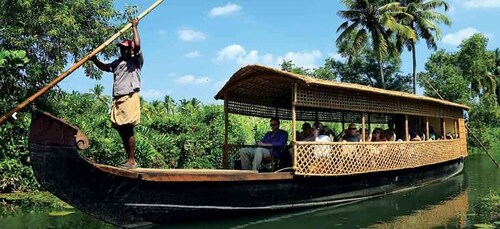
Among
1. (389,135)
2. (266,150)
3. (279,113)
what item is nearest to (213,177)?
(266,150)

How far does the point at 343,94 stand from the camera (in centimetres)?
734

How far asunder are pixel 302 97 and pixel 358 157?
60.2 inches

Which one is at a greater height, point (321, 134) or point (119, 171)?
point (321, 134)

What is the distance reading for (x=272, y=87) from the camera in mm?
7988

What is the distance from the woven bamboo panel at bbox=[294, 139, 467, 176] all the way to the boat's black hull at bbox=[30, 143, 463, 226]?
0.21 m

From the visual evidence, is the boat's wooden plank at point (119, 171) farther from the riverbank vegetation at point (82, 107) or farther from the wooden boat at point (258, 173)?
the riverbank vegetation at point (82, 107)

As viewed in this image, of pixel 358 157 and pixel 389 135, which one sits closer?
pixel 358 157

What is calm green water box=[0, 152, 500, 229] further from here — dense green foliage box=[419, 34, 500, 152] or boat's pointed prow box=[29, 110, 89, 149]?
dense green foliage box=[419, 34, 500, 152]

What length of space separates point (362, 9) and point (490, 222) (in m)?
16.3

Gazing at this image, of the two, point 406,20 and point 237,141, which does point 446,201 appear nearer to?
point 237,141

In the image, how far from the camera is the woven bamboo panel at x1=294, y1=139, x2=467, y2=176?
6.63 metres

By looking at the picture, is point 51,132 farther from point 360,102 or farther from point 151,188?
point 360,102

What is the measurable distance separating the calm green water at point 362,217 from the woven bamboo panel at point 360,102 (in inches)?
60.4

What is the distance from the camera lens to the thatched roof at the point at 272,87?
652cm
